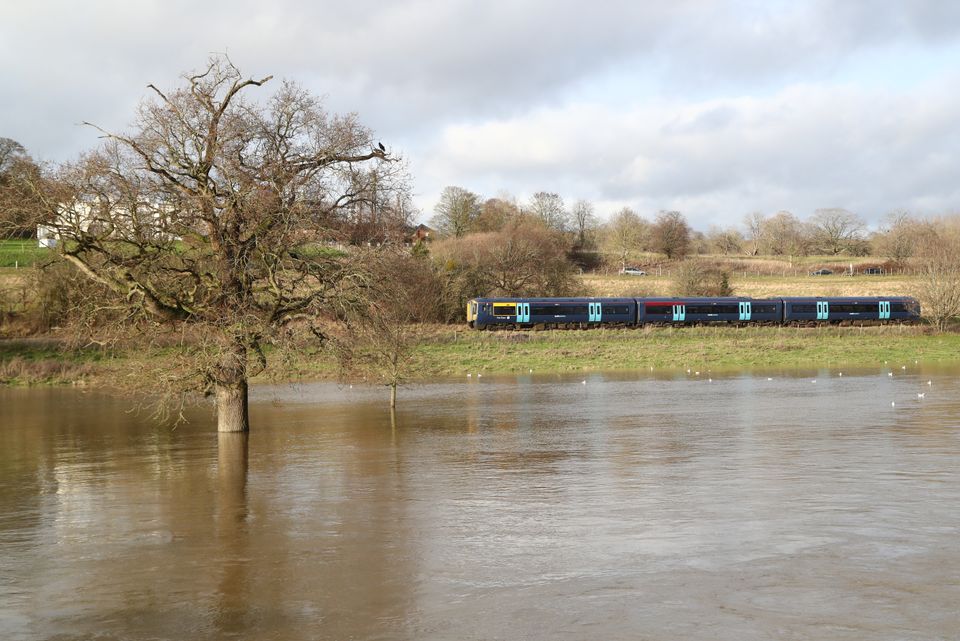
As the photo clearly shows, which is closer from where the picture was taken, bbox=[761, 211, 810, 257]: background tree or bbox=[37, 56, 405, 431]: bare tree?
bbox=[37, 56, 405, 431]: bare tree

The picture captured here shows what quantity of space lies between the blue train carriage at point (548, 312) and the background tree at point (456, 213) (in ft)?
127

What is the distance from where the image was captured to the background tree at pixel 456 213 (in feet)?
375

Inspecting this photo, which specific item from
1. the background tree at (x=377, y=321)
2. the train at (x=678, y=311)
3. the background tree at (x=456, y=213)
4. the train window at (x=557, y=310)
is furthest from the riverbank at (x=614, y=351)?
the background tree at (x=456, y=213)

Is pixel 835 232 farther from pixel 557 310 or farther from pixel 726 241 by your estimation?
pixel 557 310

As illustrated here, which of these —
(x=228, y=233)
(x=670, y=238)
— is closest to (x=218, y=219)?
(x=228, y=233)

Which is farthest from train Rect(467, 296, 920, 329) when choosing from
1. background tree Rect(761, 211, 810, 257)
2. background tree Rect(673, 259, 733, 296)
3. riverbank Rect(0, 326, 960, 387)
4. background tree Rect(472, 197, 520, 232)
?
background tree Rect(761, 211, 810, 257)

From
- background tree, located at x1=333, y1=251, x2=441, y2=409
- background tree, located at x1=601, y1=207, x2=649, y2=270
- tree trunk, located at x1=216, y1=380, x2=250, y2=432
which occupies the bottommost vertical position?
tree trunk, located at x1=216, y1=380, x2=250, y2=432

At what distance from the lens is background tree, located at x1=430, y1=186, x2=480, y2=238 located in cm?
11431

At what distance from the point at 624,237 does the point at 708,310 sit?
52.2 m

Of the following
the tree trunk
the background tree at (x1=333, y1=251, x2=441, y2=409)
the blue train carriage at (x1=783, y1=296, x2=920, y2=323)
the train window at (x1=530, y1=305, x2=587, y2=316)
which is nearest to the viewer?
the background tree at (x1=333, y1=251, x2=441, y2=409)

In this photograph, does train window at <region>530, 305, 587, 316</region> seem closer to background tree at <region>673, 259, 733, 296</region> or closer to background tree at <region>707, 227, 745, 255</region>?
background tree at <region>673, 259, 733, 296</region>

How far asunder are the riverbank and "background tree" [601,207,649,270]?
52.3 meters

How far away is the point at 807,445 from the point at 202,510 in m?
15.8

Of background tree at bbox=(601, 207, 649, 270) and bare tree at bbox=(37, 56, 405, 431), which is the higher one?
background tree at bbox=(601, 207, 649, 270)
